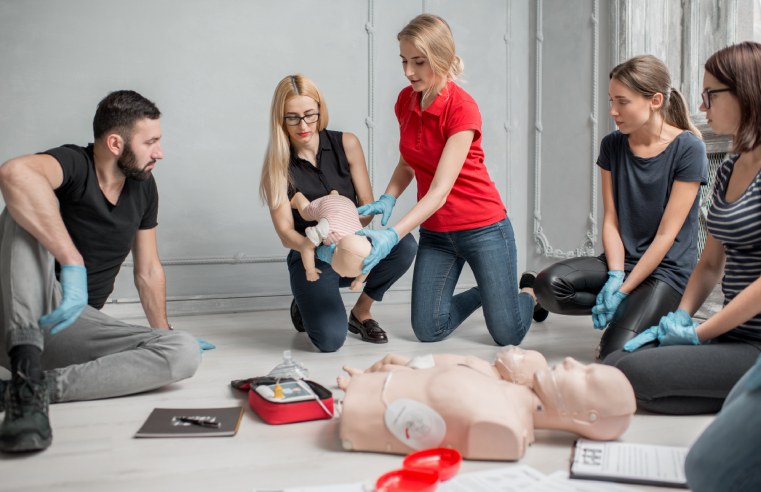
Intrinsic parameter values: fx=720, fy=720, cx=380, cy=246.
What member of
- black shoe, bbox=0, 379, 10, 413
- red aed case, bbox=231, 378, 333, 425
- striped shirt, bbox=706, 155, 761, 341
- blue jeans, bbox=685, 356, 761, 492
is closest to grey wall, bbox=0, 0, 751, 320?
striped shirt, bbox=706, 155, 761, 341

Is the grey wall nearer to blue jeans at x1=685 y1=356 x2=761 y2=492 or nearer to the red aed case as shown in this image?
the red aed case

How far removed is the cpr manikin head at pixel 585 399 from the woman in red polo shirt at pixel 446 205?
3.07 feet

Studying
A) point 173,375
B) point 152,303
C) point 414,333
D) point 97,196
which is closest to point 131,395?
point 173,375

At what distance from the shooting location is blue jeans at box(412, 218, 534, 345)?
9.57 ft

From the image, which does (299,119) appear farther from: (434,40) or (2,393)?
(2,393)

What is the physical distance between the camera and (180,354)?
219 centimetres

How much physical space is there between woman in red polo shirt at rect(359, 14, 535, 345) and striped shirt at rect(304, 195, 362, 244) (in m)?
0.16

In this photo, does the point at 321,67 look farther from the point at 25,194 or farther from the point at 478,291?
the point at 25,194

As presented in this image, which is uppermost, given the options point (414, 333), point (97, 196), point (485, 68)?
point (485, 68)

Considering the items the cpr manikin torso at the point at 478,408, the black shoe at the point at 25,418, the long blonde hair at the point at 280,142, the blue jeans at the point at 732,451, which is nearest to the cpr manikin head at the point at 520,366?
the cpr manikin torso at the point at 478,408

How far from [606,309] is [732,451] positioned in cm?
153

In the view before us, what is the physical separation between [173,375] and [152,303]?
1.47 feet

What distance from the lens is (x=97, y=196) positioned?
87.4 inches

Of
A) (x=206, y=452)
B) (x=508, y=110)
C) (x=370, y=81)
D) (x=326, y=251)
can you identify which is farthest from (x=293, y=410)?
(x=508, y=110)
